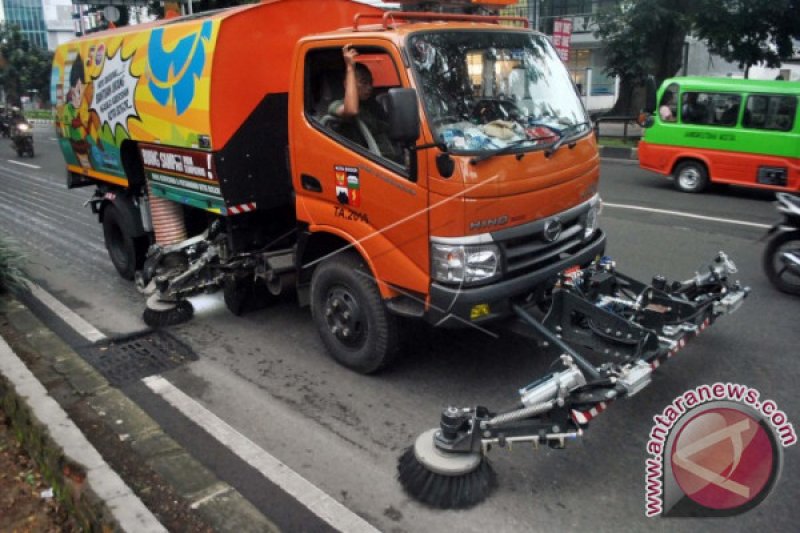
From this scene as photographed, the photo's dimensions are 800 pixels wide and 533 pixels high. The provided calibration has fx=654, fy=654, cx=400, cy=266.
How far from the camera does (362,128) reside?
14.5ft

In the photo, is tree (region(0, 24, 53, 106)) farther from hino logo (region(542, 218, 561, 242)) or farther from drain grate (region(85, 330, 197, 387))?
hino logo (region(542, 218, 561, 242))

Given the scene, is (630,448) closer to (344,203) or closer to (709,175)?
(344,203)

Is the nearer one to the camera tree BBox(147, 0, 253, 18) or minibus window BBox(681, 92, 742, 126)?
minibus window BBox(681, 92, 742, 126)

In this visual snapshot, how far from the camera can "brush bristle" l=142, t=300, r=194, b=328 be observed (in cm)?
601

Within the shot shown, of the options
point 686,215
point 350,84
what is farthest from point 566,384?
point 686,215

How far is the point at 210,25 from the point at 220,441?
3117mm

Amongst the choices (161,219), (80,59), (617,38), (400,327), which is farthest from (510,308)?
(617,38)

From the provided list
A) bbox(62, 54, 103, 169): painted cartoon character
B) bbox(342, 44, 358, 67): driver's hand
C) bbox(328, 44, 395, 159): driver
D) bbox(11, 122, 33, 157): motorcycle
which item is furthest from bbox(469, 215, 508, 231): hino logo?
bbox(11, 122, 33, 157): motorcycle

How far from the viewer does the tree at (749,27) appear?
14.6 meters

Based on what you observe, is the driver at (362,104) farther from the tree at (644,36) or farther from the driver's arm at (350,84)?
the tree at (644,36)

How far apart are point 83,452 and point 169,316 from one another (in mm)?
2820

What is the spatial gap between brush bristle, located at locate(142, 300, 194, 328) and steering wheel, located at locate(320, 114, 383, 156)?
2520mm

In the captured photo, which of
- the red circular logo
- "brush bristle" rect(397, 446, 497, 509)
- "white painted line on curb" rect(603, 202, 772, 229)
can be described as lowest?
"white painted line on curb" rect(603, 202, 772, 229)

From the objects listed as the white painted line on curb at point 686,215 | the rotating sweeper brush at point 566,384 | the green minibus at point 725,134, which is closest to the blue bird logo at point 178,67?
the rotating sweeper brush at point 566,384
